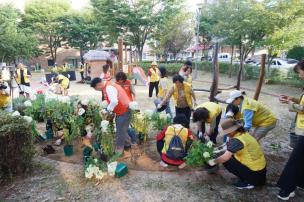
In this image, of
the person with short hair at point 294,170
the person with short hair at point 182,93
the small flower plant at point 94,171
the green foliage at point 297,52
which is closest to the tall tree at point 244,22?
the green foliage at point 297,52

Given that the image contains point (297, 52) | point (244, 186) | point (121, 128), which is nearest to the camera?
point (244, 186)

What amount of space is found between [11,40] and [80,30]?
310 inches

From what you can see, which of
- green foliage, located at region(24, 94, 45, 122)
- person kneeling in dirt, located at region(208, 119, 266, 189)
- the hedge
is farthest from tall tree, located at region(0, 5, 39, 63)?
person kneeling in dirt, located at region(208, 119, 266, 189)

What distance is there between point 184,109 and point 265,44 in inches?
455

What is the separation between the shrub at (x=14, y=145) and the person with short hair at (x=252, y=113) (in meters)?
3.12

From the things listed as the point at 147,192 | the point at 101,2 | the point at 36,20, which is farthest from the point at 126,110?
the point at 36,20

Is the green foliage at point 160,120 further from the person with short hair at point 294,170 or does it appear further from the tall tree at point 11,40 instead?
the tall tree at point 11,40

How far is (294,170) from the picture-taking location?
364 cm

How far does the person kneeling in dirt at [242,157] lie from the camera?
146 inches

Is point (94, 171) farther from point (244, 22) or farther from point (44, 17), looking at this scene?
point (44, 17)

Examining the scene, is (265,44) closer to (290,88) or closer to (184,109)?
(290,88)

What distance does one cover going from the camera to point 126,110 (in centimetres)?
486

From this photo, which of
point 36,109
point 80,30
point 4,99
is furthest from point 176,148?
point 80,30

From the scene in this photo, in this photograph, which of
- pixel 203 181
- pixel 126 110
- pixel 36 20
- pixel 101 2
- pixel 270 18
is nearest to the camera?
pixel 203 181
